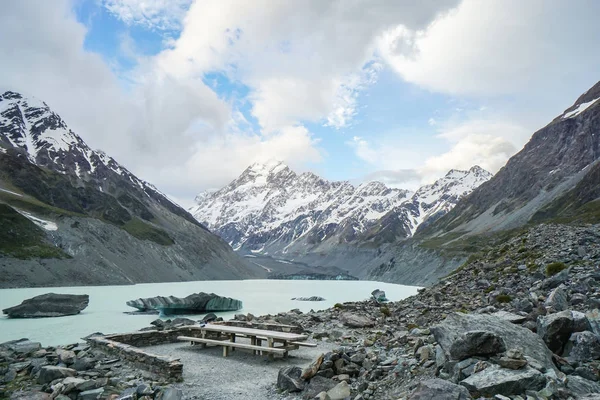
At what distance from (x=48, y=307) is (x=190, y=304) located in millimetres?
16753

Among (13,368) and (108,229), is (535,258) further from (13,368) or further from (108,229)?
(108,229)

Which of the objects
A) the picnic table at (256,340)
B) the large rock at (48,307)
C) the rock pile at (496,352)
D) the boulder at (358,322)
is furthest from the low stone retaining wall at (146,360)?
the large rock at (48,307)

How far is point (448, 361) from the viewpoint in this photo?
10.1 metres

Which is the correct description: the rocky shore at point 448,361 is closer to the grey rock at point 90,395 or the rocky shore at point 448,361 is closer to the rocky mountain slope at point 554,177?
the grey rock at point 90,395

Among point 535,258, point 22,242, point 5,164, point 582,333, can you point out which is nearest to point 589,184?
point 535,258

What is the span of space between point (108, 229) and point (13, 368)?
132 meters

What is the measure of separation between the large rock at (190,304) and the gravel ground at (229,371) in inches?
1559

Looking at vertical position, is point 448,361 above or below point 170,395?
above

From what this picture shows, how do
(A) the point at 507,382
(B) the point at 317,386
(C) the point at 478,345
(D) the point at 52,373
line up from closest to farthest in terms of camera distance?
(A) the point at 507,382
(C) the point at 478,345
(B) the point at 317,386
(D) the point at 52,373

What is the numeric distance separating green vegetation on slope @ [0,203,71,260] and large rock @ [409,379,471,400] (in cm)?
10679

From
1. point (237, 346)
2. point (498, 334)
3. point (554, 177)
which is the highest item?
point (554, 177)

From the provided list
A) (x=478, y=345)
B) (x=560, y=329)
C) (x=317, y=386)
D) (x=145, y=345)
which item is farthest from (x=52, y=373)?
(x=560, y=329)

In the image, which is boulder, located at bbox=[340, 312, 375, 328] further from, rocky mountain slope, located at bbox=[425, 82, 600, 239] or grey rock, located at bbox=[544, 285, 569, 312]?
rocky mountain slope, located at bbox=[425, 82, 600, 239]

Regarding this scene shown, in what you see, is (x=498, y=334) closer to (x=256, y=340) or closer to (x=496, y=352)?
(x=496, y=352)
